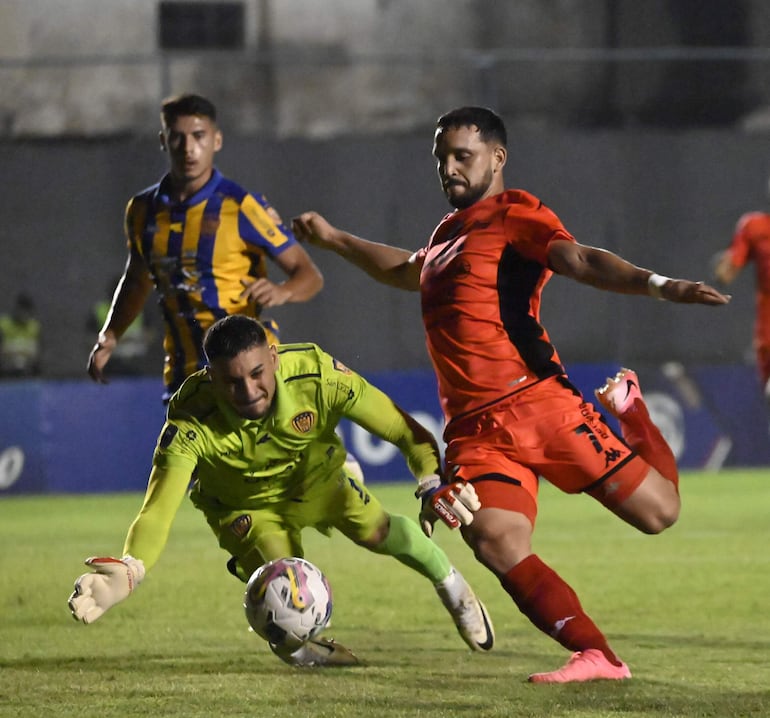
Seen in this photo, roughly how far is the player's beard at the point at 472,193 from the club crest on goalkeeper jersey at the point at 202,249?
151cm

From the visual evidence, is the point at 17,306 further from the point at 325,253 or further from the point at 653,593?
the point at 653,593

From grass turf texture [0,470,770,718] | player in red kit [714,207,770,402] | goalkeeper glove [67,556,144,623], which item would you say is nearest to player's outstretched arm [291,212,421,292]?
grass turf texture [0,470,770,718]

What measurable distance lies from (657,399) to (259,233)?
8.76 m

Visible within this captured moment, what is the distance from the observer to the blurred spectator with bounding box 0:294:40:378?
15.6 meters

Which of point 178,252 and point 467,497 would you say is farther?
point 178,252

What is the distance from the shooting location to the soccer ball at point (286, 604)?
16.2 feet

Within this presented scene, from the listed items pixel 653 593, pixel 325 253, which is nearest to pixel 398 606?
pixel 653 593

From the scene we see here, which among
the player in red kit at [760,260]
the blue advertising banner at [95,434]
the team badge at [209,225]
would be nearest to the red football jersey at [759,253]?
the player in red kit at [760,260]

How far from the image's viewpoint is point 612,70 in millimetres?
16797

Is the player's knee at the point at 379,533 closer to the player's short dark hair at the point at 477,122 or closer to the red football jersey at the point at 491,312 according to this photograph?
the red football jersey at the point at 491,312

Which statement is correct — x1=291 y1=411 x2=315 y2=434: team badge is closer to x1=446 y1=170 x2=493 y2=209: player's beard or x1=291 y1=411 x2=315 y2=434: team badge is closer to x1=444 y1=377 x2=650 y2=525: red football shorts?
A: x1=444 y1=377 x2=650 y2=525: red football shorts

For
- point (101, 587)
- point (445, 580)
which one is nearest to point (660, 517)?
point (445, 580)

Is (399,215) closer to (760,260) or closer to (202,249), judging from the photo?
(760,260)

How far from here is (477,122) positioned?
17.5ft
